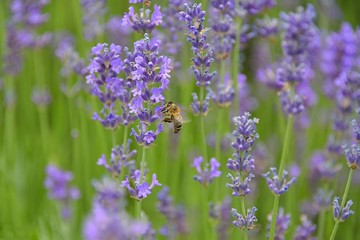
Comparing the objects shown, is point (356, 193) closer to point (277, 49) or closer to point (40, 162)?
point (277, 49)

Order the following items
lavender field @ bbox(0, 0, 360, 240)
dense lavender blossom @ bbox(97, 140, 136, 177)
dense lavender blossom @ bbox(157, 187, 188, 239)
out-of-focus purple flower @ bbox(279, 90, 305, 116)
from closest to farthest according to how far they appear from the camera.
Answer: lavender field @ bbox(0, 0, 360, 240), dense lavender blossom @ bbox(97, 140, 136, 177), out-of-focus purple flower @ bbox(279, 90, 305, 116), dense lavender blossom @ bbox(157, 187, 188, 239)

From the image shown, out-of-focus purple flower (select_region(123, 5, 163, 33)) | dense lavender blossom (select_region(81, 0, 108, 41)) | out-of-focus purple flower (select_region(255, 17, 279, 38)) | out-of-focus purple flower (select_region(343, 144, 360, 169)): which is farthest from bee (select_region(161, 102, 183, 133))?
dense lavender blossom (select_region(81, 0, 108, 41))

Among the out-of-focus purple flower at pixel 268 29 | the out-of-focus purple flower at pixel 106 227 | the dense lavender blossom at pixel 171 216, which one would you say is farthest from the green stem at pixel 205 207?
the out-of-focus purple flower at pixel 106 227

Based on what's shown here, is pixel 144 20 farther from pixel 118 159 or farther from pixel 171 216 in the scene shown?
pixel 171 216

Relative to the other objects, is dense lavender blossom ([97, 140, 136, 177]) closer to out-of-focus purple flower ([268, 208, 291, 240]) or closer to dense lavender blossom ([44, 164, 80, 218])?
out-of-focus purple flower ([268, 208, 291, 240])

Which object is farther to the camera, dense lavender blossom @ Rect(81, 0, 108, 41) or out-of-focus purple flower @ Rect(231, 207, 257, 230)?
dense lavender blossom @ Rect(81, 0, 108, 41)

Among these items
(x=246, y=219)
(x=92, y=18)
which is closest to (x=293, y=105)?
(x=246, y=219)
